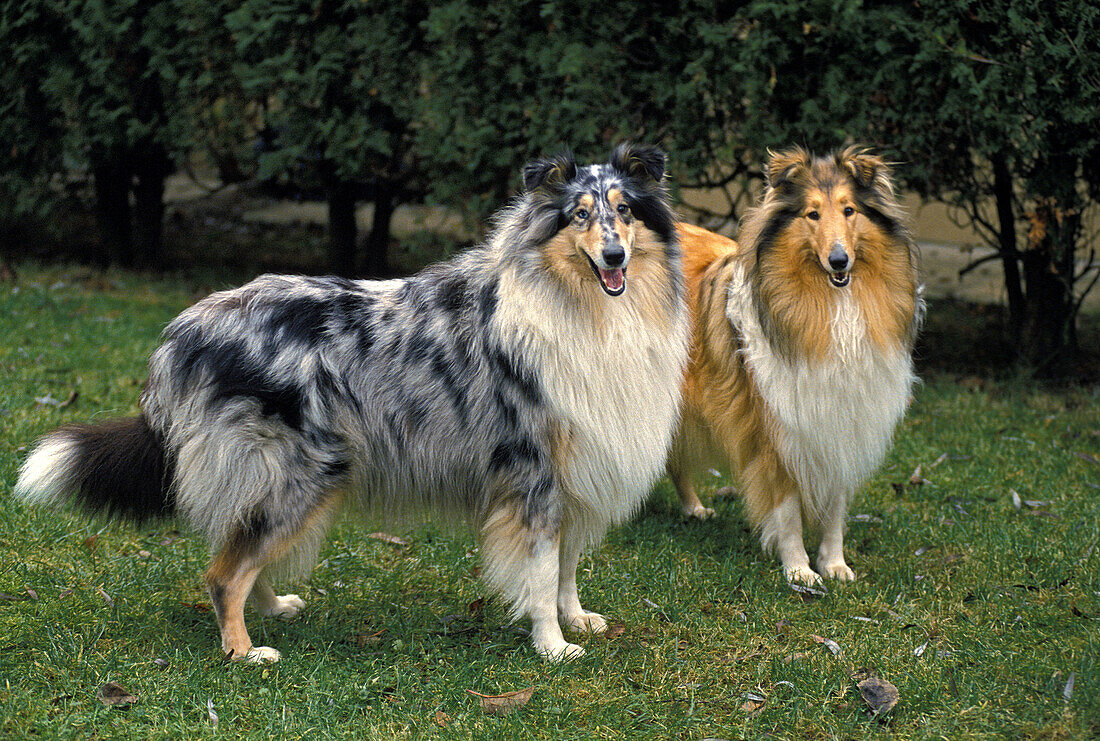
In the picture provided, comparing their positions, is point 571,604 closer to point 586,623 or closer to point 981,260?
point 586,623

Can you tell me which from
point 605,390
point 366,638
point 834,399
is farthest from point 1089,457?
point 366,638

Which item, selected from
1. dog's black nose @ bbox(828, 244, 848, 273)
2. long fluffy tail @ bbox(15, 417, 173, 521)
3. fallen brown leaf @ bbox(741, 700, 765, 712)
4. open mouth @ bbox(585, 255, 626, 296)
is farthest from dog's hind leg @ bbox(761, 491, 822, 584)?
long fluffy tail @ bbox(15, 417, 173, 521)

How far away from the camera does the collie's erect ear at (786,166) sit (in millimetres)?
4203

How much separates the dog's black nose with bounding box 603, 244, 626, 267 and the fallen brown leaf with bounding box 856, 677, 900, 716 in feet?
5.35

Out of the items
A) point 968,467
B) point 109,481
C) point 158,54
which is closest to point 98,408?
point 109,481

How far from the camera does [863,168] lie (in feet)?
13.7

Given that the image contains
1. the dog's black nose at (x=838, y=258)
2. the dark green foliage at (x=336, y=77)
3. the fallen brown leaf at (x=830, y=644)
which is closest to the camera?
the fallen brown leaf at (x=830, y=644)

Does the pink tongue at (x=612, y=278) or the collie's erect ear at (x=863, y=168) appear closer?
the pink tongue at (x=612, y=278)

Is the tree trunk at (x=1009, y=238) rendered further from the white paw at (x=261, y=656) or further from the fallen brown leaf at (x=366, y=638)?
the white paw at (x=261, y=656)

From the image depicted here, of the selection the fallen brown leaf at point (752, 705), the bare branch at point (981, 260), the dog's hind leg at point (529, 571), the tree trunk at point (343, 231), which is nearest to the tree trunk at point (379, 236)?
the tree trunk at point (343, 231)

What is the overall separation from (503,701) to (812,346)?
195 centimetres

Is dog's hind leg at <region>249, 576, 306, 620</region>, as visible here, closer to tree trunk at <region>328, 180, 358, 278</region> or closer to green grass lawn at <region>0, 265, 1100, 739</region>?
green grass lawn at <region>0, 265, 1100, 739</region>

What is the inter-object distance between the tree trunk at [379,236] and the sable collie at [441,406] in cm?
589

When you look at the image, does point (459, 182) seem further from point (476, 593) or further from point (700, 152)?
point (476, 593)
